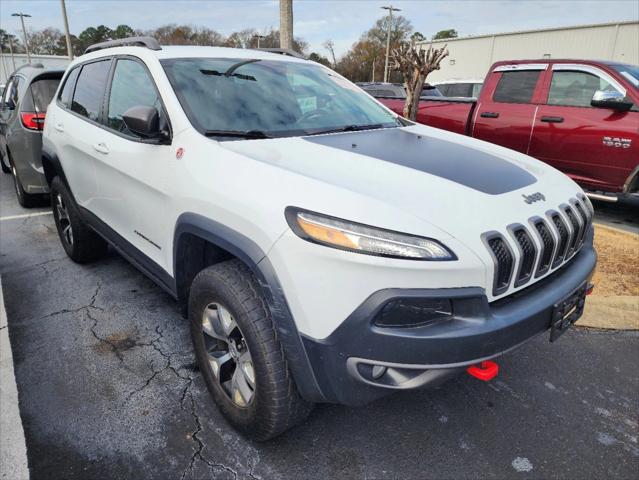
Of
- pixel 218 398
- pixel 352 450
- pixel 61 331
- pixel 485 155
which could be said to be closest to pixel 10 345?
pixel 61 331

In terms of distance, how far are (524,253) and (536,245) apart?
0.30 feet

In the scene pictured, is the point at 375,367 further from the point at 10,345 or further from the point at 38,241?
the point at 38,241

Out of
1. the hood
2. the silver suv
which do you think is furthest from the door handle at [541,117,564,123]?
the silver suv

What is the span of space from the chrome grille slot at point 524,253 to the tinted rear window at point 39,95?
5.62 m

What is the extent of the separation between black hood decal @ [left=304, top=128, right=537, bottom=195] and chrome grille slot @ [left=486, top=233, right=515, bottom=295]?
316mm

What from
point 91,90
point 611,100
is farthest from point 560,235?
point 611,100

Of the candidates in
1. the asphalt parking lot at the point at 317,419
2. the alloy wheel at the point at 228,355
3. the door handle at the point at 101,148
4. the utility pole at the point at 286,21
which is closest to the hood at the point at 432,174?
the alloy wheel at the point at 228,355

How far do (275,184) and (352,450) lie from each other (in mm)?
1286

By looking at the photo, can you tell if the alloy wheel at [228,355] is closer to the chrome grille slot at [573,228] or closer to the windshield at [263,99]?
the windshield at [263,99]

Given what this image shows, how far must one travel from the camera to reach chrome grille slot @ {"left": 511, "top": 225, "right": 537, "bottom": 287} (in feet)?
6.02

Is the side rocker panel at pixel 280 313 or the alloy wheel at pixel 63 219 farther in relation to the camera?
the alloy wheel at pixel 63 219

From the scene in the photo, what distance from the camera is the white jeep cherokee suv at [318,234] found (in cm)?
166

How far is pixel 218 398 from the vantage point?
2.33m

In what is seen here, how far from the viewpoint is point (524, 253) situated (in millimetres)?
1843
